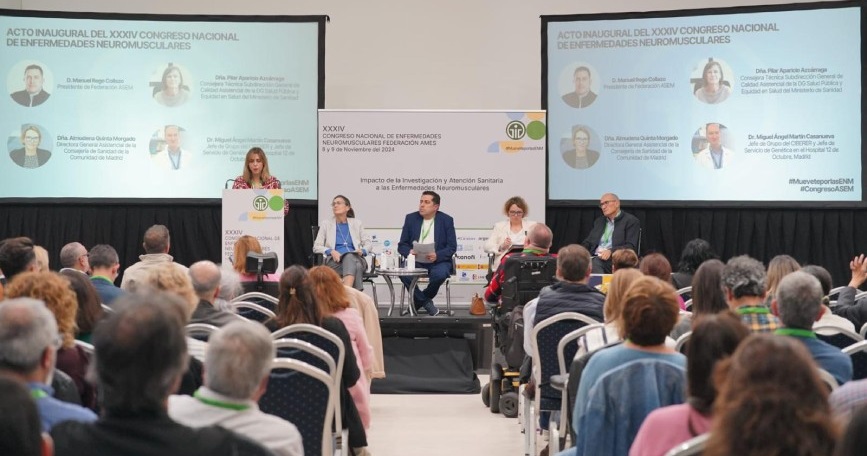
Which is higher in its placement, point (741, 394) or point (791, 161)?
point (791, 161)

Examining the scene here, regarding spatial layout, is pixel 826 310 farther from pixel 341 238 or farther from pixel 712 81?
pixel 712 81

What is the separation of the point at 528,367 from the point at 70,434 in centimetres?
384

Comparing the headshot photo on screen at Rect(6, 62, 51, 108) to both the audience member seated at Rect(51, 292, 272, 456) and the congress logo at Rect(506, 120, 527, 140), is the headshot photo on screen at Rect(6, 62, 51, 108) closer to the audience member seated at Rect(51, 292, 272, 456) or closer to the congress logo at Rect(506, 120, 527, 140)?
the congress logo at Rect(506, 120, 527, 140)

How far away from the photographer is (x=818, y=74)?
9664mm

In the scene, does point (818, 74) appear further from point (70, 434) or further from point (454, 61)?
point (70, 434)

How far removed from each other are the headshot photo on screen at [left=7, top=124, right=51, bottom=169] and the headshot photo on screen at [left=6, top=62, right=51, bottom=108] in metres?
0.25

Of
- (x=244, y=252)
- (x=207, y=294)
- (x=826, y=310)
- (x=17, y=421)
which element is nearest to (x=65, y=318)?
(x=207, y=294)

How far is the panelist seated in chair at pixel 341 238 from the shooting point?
936cm

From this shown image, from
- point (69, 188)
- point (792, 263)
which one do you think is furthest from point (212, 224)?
point (792, 263)

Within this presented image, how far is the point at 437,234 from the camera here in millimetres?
9500

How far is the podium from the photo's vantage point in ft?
27.8

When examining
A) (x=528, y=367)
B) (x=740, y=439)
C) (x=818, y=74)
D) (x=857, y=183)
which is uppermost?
(x=818, y=74)

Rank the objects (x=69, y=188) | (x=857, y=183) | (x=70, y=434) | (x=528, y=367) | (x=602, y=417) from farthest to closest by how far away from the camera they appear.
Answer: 1. (x=69, y=188)
2. (x=857, y=183)
3. (x=528, y=367)
4. (x=602, y=417)
5. (x=70, y=434)

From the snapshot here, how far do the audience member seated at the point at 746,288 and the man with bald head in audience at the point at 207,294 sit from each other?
1823mm
